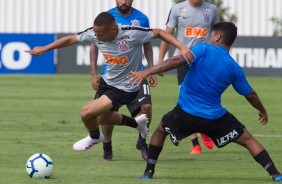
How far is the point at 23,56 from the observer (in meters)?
32.0

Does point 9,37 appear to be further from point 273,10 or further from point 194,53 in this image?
point 194,53

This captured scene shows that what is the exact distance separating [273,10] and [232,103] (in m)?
17.1

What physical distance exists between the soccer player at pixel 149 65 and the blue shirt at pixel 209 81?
1.75 metres

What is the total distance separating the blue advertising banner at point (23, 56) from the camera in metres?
31.8

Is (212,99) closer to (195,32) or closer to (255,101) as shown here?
(255,101)

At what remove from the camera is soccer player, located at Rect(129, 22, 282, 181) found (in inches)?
408

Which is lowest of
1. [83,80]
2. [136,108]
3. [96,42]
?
[83,80]

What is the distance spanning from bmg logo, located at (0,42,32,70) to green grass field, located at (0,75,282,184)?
6.51 m

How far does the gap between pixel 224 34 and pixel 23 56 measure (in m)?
22.1

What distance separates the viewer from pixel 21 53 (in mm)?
31812

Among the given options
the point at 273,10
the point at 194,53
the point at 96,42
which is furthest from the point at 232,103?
Result: the point at 273,10

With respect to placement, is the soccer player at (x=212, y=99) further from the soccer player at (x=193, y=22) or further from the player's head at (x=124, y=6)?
the soccer player at (x=193, y=22)

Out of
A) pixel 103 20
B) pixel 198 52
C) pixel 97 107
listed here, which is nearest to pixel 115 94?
pixel 97 107

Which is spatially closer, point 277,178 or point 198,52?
point 198,52
